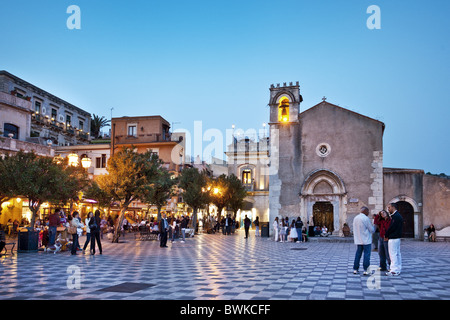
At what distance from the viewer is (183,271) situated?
10.6m

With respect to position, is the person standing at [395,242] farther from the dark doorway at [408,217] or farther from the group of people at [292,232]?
the dark doorway at [408,217]

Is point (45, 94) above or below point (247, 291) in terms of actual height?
above

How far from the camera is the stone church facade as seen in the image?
2530 cm

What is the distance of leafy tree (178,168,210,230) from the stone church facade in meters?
7.37

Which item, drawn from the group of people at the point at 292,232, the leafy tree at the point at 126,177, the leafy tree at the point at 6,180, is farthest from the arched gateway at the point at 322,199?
the leafy tree at the point at 6,180

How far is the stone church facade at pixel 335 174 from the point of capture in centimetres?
2530

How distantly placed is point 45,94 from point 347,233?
32582mm

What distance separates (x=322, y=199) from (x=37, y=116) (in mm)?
28441

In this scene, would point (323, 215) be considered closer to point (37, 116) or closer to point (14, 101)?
point (14, 101)

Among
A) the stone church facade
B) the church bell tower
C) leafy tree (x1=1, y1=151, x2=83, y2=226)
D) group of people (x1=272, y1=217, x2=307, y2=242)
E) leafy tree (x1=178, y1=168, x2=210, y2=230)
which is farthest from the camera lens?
leafy tree (x1=178, y1=168, x2=210, y2=230)

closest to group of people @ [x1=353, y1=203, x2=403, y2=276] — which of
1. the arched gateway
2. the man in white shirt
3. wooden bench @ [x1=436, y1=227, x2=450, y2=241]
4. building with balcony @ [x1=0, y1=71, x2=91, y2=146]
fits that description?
the man in white shirt

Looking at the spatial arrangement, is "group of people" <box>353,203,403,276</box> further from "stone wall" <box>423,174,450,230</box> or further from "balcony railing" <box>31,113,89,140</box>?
"balcony railing" <box>31,113,89,140</box>
